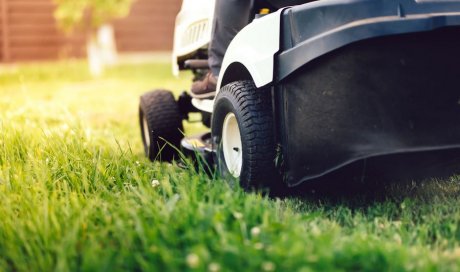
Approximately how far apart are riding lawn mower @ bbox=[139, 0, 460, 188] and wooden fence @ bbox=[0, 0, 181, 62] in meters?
9.88

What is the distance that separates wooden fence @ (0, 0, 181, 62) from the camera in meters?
11.9

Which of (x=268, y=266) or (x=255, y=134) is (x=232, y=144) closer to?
(x=255, y=134)

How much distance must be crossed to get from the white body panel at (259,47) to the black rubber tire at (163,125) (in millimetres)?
962

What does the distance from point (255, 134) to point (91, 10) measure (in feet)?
25.3

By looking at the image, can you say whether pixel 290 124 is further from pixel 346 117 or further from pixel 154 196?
pixel 154 196

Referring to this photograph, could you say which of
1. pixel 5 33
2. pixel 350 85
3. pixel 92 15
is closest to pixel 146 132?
pixel 350 85

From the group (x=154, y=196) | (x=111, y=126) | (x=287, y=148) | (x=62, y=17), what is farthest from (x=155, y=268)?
(x=62, y=17)

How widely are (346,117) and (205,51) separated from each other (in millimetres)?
1558

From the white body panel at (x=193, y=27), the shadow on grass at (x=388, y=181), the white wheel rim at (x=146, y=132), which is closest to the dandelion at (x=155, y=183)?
the shadow on grass at (x=388, y=181)

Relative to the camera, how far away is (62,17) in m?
9.82

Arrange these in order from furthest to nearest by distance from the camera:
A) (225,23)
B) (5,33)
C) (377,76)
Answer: (5,33), (225,23), (377,76)

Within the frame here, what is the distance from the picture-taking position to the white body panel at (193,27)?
11.7ft

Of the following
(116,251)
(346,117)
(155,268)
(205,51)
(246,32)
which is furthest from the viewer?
(205,51)

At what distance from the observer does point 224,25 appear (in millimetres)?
3197
